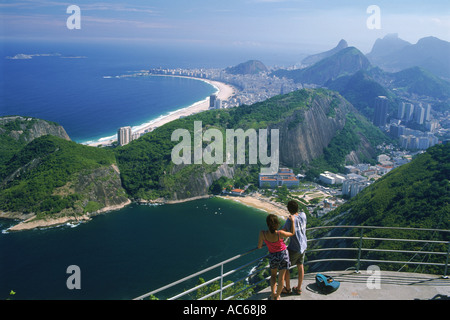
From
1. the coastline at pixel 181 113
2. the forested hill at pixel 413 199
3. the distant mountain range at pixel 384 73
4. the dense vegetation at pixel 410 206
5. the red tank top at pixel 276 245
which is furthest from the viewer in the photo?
the distant mountain range at pixel 384 73

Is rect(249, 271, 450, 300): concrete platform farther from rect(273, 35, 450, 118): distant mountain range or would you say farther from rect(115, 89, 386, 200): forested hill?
rect(273, 35, 450, 118): distant mountain range

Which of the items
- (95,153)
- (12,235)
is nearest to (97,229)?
(12,235)

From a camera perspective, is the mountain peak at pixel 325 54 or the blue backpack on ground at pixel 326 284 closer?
the blue backpack on ground at pixel 326 284

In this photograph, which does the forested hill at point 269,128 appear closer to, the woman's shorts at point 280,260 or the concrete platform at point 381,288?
the concrete platform at point 381,288

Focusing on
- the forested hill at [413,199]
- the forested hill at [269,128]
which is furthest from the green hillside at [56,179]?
the forested hill at [413,199]

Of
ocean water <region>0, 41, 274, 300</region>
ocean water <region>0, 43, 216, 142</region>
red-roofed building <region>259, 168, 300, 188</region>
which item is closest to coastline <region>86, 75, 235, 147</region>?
ocean water <region>0, 43, 216, 142</region>

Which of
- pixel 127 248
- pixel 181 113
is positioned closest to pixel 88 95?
pixel 181 113
